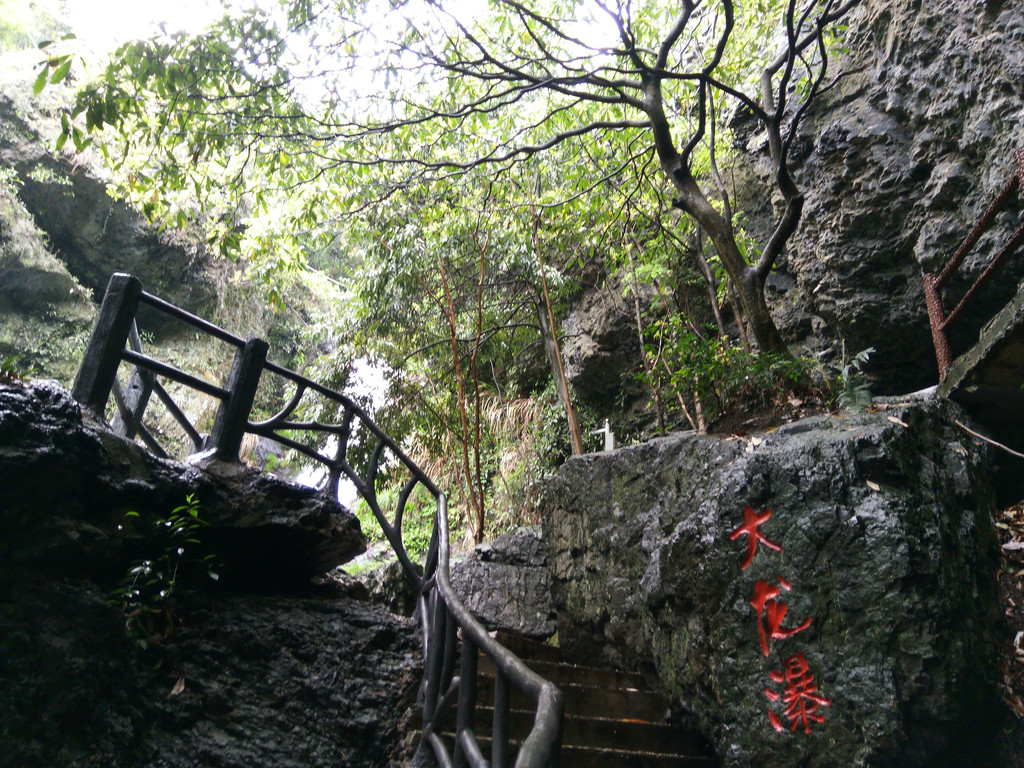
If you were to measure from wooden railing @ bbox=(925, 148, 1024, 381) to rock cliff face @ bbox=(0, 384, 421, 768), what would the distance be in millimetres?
3670

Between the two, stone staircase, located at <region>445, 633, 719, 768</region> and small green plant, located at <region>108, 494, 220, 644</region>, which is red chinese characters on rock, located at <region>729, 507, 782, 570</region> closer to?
stone staircase, located at <region>445, 633, 719, 768</region>

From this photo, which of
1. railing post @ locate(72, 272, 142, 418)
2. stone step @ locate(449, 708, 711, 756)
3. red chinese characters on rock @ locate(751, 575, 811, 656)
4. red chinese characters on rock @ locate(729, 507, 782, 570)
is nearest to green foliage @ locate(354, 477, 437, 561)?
stone step @ locate(449, 708, 711, 756)

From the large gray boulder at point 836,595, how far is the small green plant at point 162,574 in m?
2.30

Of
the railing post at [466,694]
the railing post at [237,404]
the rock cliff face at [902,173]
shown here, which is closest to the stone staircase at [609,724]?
the railing post at [466,694]

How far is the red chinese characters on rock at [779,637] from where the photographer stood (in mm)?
2580

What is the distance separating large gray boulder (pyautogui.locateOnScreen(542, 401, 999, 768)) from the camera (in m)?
2.46

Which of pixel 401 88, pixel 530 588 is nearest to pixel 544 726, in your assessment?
pixel 530 588

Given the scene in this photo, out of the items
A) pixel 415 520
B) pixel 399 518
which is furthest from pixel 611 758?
pixel 415 520

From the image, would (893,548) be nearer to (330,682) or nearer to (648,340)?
(330,682)

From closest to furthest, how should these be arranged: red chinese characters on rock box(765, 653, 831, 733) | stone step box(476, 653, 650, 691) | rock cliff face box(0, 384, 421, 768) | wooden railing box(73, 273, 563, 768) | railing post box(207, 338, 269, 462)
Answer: wooden railing box(73, 273, 563, 768), rock cliff face box(0, 384, 421, 768), red chinese characters on rock box(765, 653, 831, 733), railing post box(207, 338, 269, 462), stone step box(476, 653, 650, 691)

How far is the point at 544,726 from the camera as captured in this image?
129 cm

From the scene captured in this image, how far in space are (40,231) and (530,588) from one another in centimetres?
1050

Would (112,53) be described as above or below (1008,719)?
above

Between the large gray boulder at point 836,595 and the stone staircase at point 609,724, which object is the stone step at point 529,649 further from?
the large gray boulder at point 836,595
